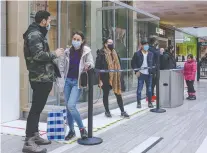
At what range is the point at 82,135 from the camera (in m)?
5.12

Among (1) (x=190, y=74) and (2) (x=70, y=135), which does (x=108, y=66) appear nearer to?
(2) (x=70, y=135)

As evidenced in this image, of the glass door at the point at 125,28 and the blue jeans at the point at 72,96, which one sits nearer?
the blue jeans at the point at 72,96

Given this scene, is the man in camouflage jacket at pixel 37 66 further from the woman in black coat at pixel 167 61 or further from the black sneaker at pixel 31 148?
the woman in black coat at pixel 167 61

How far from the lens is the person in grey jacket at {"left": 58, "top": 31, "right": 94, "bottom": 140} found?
5043 mm

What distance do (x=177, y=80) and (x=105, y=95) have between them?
8.75 feet

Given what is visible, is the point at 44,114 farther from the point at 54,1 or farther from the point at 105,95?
the point at 54,1

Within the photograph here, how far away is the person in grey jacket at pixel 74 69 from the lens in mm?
5043

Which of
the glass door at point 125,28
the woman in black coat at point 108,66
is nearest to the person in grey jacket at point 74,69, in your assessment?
the woman in black coat at point 108,66

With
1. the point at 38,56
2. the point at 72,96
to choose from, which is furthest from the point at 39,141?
the point at 38,56

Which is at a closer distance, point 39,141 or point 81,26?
point 39,141

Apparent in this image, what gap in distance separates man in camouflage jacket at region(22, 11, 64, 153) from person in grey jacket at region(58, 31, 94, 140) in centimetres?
42

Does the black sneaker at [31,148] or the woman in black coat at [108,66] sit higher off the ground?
the woman in black coat at [108,66]

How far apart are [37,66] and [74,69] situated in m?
0.72

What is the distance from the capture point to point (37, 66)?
4.52 metres
